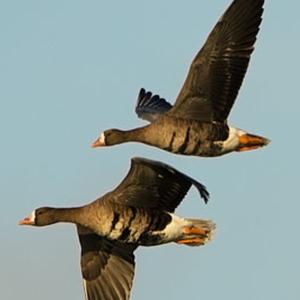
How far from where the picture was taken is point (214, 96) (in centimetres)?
2205

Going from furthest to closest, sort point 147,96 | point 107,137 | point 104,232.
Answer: point 147,96 → point 107,137 → point 104,232

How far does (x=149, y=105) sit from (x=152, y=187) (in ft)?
25.8

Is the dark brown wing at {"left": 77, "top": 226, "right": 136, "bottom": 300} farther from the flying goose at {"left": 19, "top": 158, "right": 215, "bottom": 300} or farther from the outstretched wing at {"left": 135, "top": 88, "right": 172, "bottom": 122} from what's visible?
the outstretched wing at {"left": 135, "top": 88, "right": 172, "bottom": 122}

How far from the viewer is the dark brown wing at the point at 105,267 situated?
22031 mm

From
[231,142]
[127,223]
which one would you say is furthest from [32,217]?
Answer: [231,142]

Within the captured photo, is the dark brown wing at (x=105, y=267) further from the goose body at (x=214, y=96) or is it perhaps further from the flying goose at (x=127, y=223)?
the goose body at (x=214, y=96)

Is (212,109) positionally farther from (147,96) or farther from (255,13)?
(147,96)

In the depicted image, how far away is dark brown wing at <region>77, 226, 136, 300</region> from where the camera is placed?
867 inches

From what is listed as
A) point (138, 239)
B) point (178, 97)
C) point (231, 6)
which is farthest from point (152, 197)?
point (231, 6)

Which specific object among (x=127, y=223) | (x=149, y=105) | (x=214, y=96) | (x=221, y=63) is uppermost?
(x=149, y=105)

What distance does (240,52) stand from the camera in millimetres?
21859

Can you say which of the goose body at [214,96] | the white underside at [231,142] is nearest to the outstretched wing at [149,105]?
the goose body at [214,96]

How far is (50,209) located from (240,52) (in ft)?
15.4

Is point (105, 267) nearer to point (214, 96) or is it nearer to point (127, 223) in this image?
point (127, 223)
